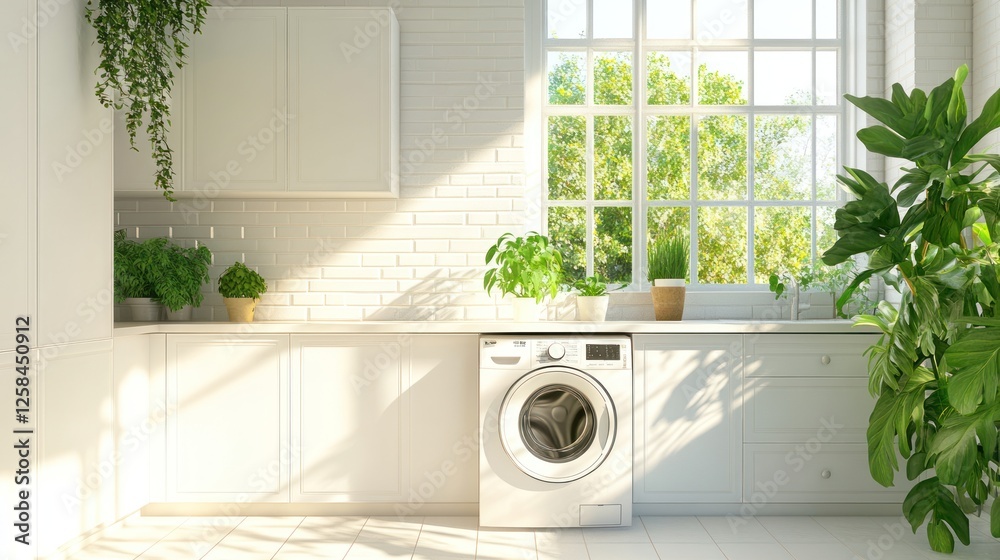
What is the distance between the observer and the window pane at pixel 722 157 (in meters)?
3.99

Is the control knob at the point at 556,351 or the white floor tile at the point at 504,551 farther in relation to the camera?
the control knob at the point at 556,351

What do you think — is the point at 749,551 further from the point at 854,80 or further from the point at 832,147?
the point at 854,80

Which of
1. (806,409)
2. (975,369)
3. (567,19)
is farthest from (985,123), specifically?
(567,19)

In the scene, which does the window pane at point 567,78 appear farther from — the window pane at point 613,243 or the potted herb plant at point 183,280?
the potted herb plant at point 183,280

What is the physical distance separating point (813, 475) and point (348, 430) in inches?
81.0

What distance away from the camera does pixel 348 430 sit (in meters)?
3.25

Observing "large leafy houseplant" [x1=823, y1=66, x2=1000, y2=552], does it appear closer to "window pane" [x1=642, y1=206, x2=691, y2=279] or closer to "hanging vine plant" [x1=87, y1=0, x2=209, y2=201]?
"window pane" [x1=642, y1=206, x2=691, y2=279]

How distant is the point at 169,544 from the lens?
2922 mm

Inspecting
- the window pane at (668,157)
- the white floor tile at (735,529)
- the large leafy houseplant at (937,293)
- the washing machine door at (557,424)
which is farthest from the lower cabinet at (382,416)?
the large leafy houseplant at (937,293)

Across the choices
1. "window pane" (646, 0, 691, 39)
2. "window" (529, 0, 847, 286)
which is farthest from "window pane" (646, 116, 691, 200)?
"window pane" (646, 0, 691, 39)

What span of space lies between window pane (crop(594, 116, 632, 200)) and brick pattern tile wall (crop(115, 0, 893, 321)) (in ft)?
1.58

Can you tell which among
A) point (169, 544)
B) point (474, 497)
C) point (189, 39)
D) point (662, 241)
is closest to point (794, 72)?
point (662, 241)

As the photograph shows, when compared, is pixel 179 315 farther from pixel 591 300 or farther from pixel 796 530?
pixel 796 530

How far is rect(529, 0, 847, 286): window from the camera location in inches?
156
